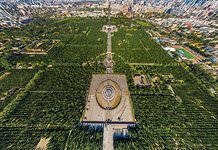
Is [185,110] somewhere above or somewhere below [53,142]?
above

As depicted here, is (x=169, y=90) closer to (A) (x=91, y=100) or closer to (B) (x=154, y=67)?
(B) (x=154, y=67)

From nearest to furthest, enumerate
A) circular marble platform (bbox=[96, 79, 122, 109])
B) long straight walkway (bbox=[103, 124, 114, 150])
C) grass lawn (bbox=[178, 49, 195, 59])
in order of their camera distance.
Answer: circular marble platform (bbox=[96, 79, 122, 109]), long straight walkway (bbox=[103, 124, 114, 150]), grass lawn (bbox=[178, 49, 195, 59])

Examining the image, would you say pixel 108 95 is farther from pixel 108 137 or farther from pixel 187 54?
pixel 187 54

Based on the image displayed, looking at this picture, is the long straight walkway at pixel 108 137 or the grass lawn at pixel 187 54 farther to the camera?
the grass lawn at pixel 187 54

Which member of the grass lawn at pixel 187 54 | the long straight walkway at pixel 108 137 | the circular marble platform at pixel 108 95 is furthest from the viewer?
the grass lawn at pixel 187 54

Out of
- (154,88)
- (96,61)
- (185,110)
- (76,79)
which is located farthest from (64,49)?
(185,110)

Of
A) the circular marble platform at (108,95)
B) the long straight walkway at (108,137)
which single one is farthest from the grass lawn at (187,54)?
the circular marble platform at (108,95)

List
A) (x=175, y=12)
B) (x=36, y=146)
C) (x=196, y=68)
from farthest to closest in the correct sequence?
(x=175, y=12), (x=196, y=68), (x=36, y=146)

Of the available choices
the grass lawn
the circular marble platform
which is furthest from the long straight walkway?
the grass lawn

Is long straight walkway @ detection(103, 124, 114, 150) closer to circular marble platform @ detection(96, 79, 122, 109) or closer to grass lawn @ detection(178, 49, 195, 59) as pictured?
circular marble platform @ detection(96, 79, 122, 109)

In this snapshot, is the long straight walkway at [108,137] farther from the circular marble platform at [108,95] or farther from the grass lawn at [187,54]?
the grass lawn at [187,54]

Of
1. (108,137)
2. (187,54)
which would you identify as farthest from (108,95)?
(187,54)
